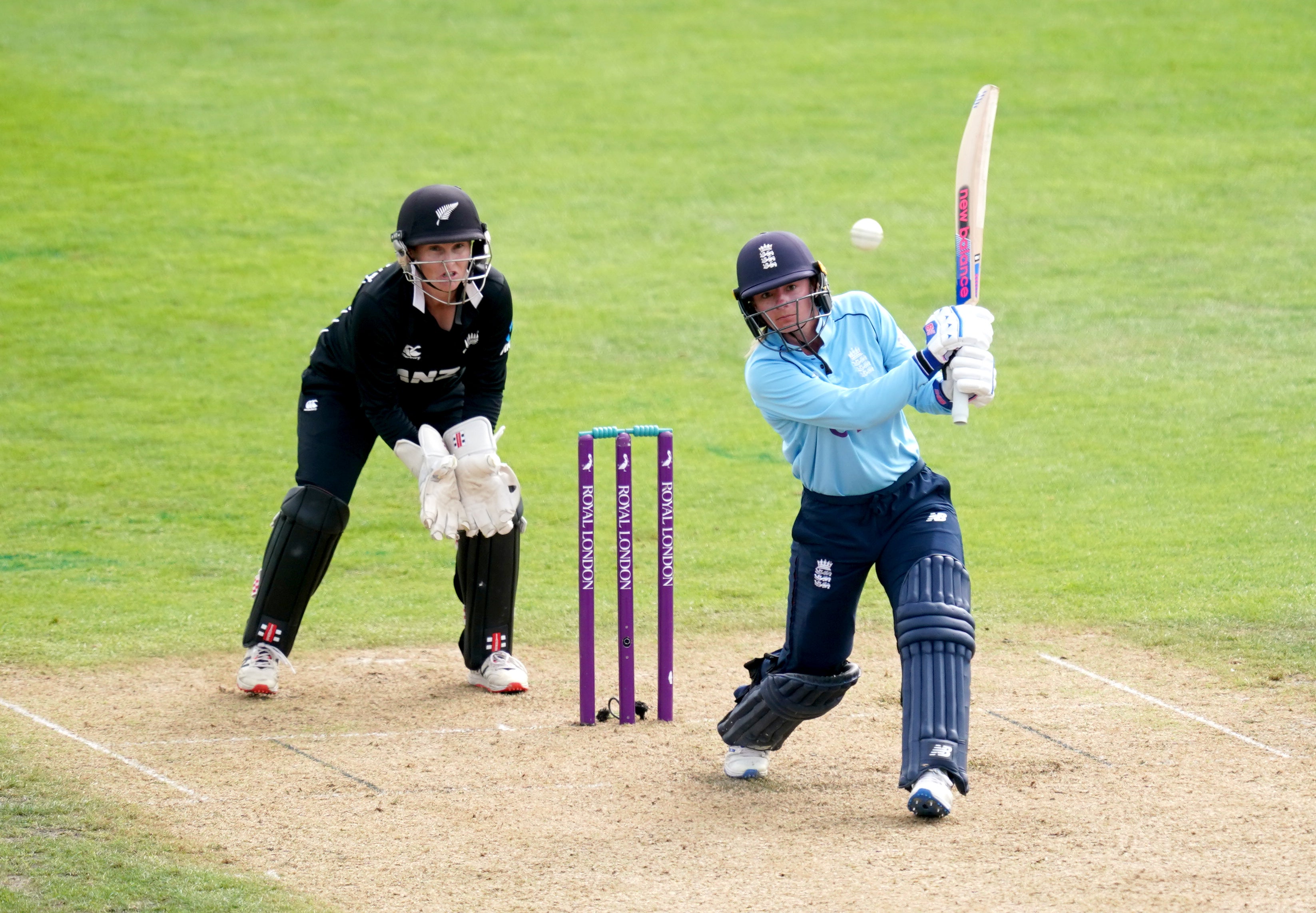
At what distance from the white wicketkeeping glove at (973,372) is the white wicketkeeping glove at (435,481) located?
2.14 m

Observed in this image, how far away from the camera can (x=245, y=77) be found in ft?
58.4

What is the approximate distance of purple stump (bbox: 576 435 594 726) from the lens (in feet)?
19.3

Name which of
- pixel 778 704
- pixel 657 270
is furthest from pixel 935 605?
pixel 657 270

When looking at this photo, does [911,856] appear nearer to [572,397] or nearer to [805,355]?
[805,355]

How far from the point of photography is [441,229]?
233 inches

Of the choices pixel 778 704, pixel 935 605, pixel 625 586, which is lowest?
pixel 778 704

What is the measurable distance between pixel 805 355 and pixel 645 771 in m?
1.59

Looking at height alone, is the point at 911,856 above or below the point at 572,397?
below

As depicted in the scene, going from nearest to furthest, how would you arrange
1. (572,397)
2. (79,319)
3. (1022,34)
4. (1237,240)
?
(572,397) → (79,319) → (1237,240) → (1022,34)

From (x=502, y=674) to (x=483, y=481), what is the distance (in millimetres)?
923

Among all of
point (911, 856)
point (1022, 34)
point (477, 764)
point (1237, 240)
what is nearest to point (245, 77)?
point (1022, 34)

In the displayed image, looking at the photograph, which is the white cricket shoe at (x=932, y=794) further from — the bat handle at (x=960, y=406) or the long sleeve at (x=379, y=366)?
the long sleeve at (x=379, y=366)

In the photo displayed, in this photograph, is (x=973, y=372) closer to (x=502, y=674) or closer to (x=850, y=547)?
(x=850, y=547)

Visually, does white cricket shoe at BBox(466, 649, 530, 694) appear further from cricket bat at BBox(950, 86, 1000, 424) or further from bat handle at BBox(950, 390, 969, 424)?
bat handle at BBox(950, 390, 969, 424)
